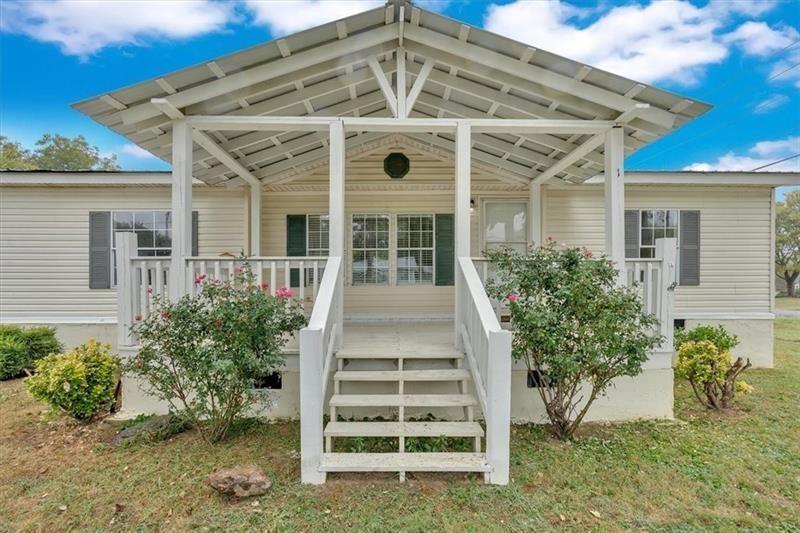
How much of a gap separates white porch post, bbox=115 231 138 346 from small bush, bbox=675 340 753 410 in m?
6.19

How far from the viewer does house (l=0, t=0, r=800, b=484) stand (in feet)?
13.0

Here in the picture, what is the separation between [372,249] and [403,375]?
363 centimetres

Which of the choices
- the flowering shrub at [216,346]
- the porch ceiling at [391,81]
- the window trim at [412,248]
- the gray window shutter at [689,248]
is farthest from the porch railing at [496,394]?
the gray window shutter at [689,248]

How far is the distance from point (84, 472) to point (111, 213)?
542 cm

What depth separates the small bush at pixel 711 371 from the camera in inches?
181

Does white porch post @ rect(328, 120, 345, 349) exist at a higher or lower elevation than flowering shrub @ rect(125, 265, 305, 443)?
higher

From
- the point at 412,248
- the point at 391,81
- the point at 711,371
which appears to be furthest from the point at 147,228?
the point at 711,371

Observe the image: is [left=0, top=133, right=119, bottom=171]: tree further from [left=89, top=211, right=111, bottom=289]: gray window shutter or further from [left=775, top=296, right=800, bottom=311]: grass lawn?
[left=775, top=296, right=800, bottom=311]: grass lawn

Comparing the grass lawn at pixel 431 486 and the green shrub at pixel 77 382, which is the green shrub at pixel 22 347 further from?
the green shrub at pixel 77 382

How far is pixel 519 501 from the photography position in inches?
114

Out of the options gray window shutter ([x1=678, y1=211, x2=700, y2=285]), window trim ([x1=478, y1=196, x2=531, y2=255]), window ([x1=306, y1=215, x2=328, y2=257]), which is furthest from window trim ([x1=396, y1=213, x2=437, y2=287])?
gray window shutter ([x1=678, y1=211, x2=700, y2=285])

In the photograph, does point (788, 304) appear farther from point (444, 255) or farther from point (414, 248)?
point (414, 248)

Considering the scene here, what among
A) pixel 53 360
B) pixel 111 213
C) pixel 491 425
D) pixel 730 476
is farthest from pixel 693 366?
pixel 111 213

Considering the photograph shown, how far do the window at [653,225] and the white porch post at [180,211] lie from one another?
24.0 feet
